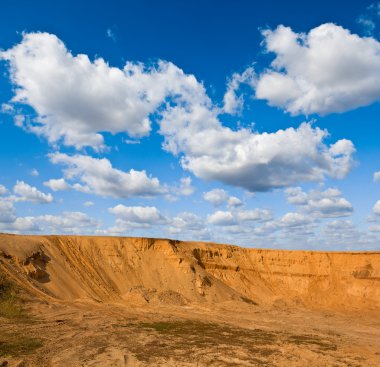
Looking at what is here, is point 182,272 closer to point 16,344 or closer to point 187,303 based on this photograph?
point 187,303

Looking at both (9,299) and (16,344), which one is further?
(9,299)

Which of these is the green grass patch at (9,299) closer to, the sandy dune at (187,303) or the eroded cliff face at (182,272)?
the sandy dune at (187,303)

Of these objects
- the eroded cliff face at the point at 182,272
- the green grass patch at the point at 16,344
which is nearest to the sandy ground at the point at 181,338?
the green grass patch at the point at 16,344

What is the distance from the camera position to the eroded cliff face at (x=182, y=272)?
29.8m

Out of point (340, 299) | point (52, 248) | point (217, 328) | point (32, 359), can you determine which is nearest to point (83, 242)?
point (52, 248)

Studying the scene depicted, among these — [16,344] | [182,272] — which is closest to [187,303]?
[182,272]

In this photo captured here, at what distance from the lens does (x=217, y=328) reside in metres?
21.2

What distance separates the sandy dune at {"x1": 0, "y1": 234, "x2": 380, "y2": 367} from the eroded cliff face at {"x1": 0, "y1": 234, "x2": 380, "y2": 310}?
4.3 inches

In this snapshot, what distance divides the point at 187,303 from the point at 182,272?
204 inches

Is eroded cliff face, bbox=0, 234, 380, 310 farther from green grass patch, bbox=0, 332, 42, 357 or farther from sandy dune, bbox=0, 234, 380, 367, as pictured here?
green grass patch, bbox=0, 332, 42, 357

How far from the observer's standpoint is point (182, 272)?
37312mm

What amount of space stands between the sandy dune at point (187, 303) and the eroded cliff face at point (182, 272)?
0.36 feet

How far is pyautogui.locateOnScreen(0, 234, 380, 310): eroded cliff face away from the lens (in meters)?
29.8

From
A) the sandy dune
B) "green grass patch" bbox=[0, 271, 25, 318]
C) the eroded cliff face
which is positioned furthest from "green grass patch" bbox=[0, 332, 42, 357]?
the eroded cliff face
